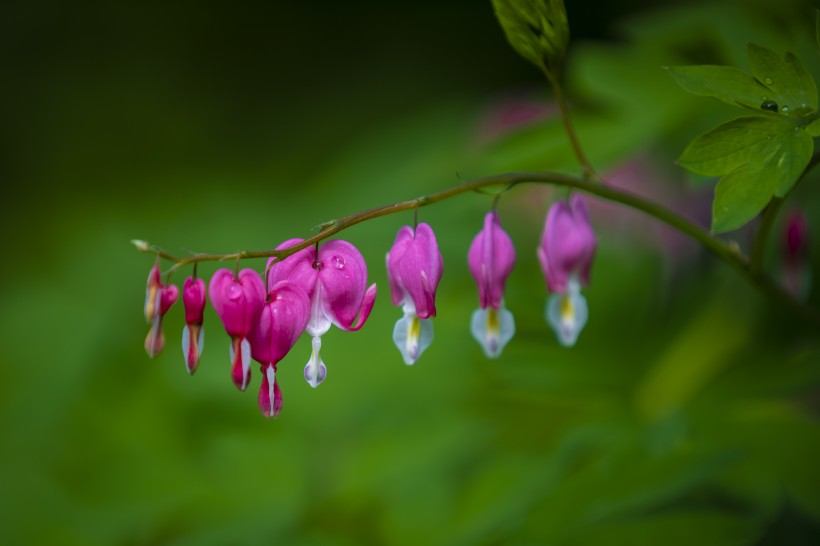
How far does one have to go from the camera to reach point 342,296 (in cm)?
112

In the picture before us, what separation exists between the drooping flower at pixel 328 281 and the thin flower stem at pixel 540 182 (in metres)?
0.04

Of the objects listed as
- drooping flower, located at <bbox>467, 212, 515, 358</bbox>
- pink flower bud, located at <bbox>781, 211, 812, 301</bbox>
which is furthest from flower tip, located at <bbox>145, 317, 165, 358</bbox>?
pink flower bud, located at <bbox>781, 211, 812, 301</bbox>

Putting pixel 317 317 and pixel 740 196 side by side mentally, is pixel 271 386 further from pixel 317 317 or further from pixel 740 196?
pixel 740 196

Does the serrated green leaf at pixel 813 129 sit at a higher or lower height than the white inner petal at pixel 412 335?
higher

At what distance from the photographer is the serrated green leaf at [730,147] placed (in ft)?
3.31

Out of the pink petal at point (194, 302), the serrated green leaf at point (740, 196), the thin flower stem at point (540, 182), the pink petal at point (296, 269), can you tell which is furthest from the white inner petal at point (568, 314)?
the pink petal at point (194, 302)

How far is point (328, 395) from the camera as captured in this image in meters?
2.13

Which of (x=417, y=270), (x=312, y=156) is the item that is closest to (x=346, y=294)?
(x=417, y=270)

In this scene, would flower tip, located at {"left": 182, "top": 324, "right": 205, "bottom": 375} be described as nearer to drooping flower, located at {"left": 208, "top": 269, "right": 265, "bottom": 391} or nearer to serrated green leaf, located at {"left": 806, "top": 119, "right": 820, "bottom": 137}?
drooping flower, located at {"left": 208, "top": 269, "right": 265, "bottom": 391}

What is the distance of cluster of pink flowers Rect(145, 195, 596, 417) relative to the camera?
3.47ft

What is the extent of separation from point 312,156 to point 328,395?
7.13ft

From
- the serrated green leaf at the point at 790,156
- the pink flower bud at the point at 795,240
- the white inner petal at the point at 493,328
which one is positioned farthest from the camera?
the pink flower bud at the point at 795,240

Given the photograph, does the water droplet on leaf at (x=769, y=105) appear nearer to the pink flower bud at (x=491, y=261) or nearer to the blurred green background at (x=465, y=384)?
the pink flower bud at (x=491, y=261)

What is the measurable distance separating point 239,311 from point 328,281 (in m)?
0.13
